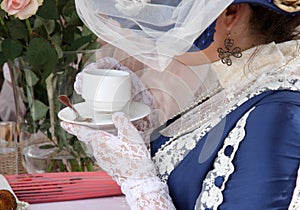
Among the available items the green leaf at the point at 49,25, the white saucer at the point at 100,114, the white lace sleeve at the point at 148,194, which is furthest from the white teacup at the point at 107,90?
the green leaf at the point at 49,25

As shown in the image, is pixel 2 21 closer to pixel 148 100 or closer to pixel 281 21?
pixel 148 100

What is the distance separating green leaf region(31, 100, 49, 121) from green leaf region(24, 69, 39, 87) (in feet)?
0.12

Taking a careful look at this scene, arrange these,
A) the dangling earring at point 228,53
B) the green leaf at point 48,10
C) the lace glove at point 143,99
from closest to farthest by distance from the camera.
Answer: the dangling earring at point 228,53, the lace glove at point 143,99, the green leaf at point 48,10

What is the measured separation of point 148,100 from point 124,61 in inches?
3.2

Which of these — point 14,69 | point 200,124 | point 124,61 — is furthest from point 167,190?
point 14,69

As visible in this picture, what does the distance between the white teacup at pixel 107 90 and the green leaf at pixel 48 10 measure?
210 mm

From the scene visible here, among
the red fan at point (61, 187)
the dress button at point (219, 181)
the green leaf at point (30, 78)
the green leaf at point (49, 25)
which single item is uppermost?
the green leaf at point (49, 25)

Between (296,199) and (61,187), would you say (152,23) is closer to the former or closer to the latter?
(296,199)

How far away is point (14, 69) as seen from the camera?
1217 mm

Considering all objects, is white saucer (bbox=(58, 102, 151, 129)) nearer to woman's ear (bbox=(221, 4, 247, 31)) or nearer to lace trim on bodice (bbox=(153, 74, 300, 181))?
lace trim on bodice (bbox=(153, 74, 300, 181))

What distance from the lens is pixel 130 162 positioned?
942 mm

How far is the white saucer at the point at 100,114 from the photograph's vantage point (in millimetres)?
972

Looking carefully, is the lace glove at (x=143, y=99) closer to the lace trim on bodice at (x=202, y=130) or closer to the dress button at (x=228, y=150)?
the lace trim on bodice at (x=202, y=130)

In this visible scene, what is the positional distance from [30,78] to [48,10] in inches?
5.4
